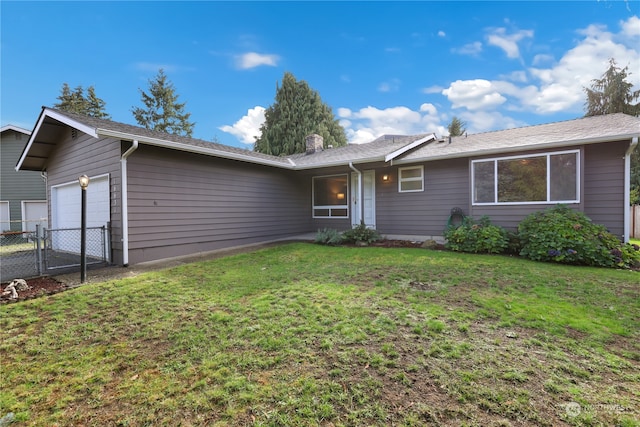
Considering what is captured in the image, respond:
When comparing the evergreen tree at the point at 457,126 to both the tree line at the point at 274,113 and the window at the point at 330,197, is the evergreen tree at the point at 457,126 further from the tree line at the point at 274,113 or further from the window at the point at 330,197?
the window at the point at 330,197

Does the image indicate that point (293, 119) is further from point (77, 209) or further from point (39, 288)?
point (39, 288)

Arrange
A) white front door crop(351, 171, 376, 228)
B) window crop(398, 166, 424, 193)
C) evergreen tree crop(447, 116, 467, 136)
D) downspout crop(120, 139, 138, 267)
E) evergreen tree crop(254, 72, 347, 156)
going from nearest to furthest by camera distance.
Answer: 1. downspout crop(120, 139, 138, 267)
2. window crop(398, 166, 424, 193)
3. white front door crop(351, 171, 376, 228)
4. evergreen tree crop(254, 72, 347, 156)
5. evergreen tree crop(447, 116, 467, 136)

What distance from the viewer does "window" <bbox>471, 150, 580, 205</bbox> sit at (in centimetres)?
651

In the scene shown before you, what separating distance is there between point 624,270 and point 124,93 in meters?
29.0

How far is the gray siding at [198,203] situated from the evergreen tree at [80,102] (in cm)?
2030

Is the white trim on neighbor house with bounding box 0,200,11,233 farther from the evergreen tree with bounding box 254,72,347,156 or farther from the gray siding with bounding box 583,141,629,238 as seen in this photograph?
the gray siding with bounding box 583,141,629,238

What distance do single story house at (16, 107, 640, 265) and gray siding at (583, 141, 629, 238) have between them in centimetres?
2

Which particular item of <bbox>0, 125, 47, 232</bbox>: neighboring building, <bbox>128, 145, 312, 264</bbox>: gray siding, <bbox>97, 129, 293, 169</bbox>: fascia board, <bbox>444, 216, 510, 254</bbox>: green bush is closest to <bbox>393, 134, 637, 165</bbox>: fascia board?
<bbox>444, 216, 510, 254</bbox>: green bush

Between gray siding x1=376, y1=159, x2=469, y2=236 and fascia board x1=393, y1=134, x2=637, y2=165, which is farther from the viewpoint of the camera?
gray siding x1=376, y1=159, x2=469, y2=236

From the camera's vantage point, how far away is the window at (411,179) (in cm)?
870

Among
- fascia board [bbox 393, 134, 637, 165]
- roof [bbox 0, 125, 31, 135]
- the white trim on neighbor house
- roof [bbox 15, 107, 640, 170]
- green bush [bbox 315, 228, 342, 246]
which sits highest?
roof [bbox 0, 125, 31, 135]

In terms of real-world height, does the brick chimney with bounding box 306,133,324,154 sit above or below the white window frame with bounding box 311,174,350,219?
above

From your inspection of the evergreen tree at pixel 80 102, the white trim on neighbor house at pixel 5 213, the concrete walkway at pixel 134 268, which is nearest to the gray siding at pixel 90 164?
the concrete walkway at pixel 134 268

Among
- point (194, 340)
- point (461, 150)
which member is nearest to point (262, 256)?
point (194, 340)
